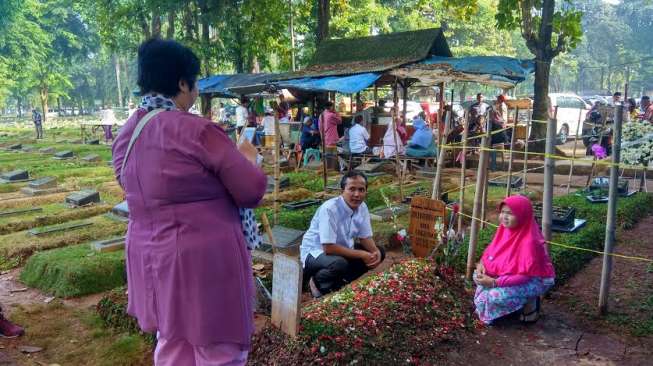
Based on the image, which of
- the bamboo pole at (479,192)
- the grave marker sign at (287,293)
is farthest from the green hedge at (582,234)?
the grave marker sign at (287,293)

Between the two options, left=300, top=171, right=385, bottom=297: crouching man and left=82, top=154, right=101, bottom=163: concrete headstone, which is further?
left=82, top=154, right=101, bottom=163: concrete headstone

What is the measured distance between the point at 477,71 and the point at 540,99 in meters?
3.85

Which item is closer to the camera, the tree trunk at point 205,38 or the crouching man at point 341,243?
the crouching man at point 341,243

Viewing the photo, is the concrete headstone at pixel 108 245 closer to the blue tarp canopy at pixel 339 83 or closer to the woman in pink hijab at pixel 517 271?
the woman in pink hijab at pixel 517 271

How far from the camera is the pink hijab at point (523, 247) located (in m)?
3.78

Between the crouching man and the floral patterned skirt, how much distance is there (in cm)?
97

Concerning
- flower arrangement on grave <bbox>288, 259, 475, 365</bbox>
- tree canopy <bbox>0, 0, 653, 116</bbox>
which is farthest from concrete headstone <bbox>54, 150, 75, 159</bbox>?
flower arrangement on grave <bbox>288, 259, 475, 365</bbox>

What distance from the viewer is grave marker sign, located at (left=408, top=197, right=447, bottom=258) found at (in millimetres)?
4875

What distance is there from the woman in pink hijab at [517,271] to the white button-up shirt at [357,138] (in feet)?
24.2

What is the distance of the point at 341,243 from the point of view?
4270mm

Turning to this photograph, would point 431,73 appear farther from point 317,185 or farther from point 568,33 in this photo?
point 568,33

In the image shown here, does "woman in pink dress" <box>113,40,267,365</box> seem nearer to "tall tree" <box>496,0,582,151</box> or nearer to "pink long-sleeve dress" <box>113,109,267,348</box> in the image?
"pink long-sleeve dress" <box>113,109,267,348</box>

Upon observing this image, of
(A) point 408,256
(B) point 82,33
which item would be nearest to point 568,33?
(A) point 408,256

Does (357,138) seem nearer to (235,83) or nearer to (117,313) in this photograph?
(235,83)
